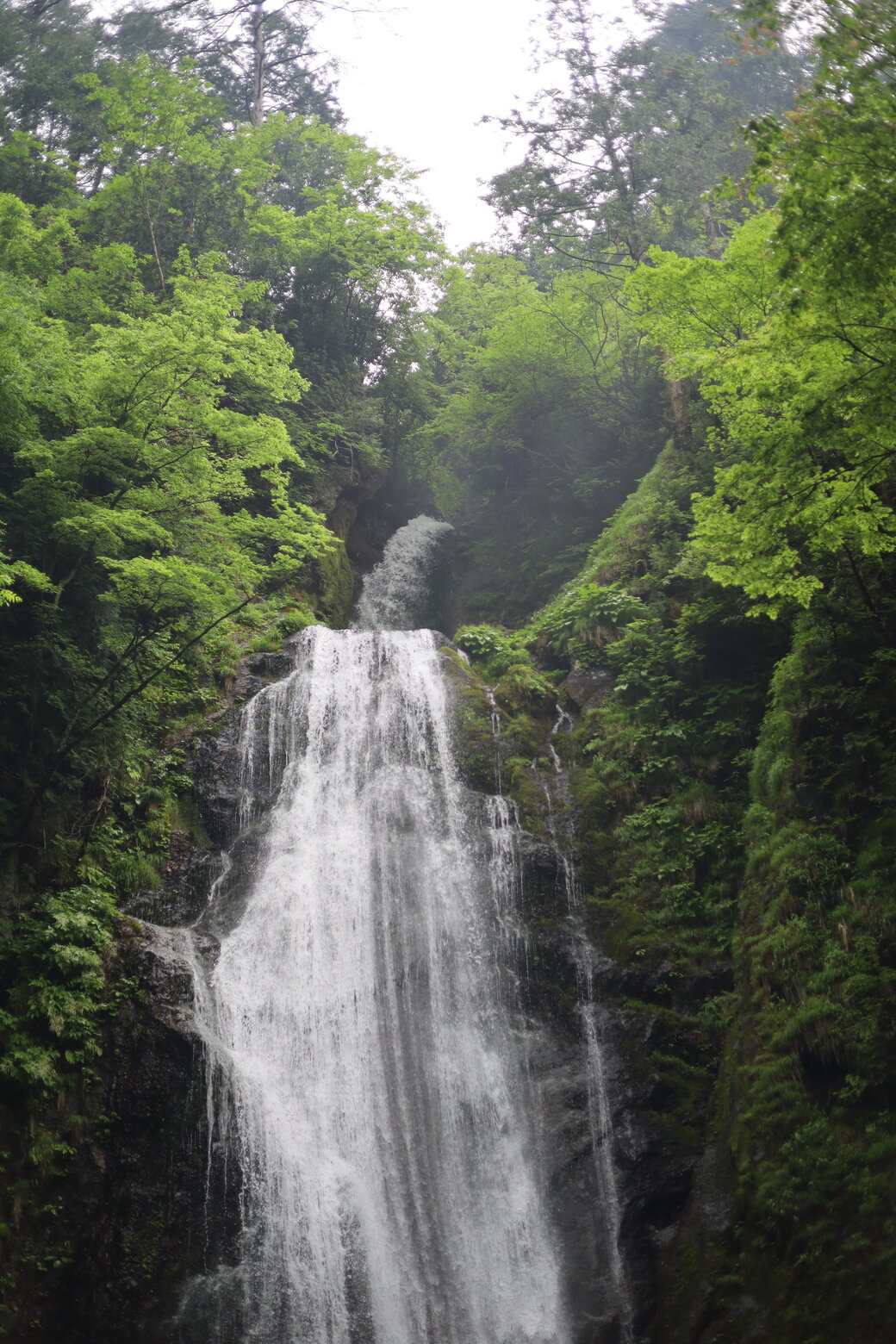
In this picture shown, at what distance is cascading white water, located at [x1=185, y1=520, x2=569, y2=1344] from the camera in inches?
357

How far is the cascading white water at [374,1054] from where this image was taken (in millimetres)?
9062

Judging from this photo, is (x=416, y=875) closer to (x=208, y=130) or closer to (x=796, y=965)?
(x=796, y=965)

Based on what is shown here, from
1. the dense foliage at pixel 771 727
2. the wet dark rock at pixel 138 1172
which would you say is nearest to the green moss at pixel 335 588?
the dense foliage at pixel 771 727

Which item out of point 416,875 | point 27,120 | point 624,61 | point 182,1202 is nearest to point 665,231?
point 624,61

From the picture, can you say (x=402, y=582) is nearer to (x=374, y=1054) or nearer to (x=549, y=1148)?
(x=374, y=1054)

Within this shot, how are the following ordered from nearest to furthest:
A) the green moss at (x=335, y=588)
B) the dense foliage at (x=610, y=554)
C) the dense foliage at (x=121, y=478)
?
the dense foliage at (x=610, y=554)
the dense foliage at (x=121, y=478)
the green moss at (x=335, y=588)

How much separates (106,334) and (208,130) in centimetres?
1695

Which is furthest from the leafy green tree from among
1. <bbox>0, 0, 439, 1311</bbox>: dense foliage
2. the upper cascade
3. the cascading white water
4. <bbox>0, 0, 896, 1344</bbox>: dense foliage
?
the cascading white water

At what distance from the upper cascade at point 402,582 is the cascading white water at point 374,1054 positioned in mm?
7893

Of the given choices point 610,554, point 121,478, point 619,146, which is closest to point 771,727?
point 610,554

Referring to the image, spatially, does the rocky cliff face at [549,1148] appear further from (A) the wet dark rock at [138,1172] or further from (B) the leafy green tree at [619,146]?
(B) the leafy green tree at [619,146]

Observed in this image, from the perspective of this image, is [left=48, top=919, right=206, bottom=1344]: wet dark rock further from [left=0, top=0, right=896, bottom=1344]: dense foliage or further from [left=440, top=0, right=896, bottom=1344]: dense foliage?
[left=440, top=0, right=896, bottom=1344]: dense foliage

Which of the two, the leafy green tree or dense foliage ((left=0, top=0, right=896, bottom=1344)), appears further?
the leafy green tree

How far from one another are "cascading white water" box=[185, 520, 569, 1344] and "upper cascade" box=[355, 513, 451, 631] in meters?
7.89
